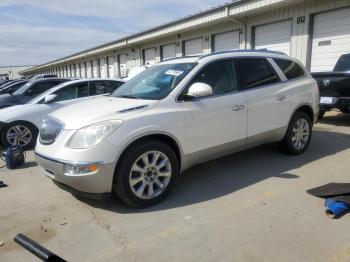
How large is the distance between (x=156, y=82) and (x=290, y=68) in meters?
2.43


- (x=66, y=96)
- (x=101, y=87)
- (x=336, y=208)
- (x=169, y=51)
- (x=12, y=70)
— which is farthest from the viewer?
(x=12, y=70)

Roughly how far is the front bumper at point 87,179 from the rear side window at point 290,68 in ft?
11.0

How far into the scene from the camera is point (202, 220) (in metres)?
3.54

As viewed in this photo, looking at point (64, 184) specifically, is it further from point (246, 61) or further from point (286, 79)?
point (286, 79)

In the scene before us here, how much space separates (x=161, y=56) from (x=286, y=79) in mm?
16534

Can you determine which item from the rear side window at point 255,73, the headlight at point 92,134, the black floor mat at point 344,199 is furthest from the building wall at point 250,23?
the headlight at point 92,134

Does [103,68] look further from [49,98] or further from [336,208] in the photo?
[336,208]

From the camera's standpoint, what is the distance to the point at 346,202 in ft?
11.9

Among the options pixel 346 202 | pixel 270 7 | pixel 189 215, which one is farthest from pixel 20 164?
pixel 270 7

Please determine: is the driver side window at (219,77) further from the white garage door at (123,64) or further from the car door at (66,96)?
the white garage door at (123,64)

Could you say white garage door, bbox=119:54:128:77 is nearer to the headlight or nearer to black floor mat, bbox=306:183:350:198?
the headlight

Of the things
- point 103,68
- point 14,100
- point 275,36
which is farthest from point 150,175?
point 103,68

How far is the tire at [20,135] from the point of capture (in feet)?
23.8

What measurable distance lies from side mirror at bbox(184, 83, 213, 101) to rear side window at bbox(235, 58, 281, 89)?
2.76ft
